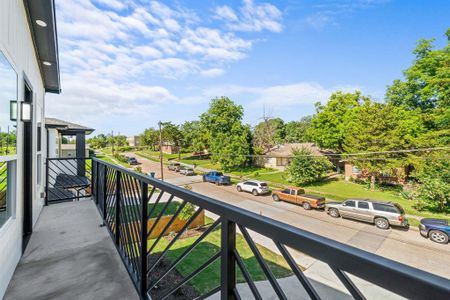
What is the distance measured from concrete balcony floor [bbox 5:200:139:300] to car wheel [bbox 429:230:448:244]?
33.8ft

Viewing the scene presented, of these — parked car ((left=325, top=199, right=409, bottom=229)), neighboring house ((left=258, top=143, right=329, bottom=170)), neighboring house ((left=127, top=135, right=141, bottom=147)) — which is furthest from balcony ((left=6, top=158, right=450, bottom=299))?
neighboring house ((left=127, top=135, right=141, bottom=147))

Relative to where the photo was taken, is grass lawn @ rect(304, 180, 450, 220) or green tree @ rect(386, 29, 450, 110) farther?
green tree @ rect(386, 29, 450, 110)

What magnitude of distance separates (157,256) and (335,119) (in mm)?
21192

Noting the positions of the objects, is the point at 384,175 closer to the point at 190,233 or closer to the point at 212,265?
the point at 190,233

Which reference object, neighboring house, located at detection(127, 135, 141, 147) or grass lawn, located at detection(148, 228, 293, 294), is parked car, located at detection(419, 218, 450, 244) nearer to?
grass lawn, located at detection(148, 228, 293, 294)

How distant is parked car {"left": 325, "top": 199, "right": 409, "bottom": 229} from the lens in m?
9.13

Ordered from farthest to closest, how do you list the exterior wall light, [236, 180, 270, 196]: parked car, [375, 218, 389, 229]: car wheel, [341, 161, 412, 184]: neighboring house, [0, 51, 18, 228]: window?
[341, 161, 412, 184]: neighboring house
[236, 180, 270, 196]: parked car
[375, 218, 389, 229]: car wheel
the exterior wall light
[0, 51, 18, 228]: window

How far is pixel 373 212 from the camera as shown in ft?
31.4

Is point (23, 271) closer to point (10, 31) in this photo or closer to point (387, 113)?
point (10, 31)

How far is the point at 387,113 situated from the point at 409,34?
287 inches

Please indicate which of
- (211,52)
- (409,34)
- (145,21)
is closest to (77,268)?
(145,21)

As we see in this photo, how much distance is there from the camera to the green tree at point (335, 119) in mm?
19614

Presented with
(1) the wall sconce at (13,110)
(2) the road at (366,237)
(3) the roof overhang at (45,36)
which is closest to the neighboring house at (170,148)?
(2) the road at (366,237)

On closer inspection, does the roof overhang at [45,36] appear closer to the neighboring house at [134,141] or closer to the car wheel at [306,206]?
the car wheel at [306,206]
